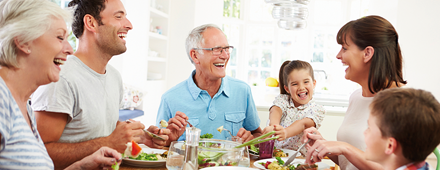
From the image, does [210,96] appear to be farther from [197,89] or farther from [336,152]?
[336,152]

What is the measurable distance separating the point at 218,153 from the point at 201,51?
116 centimetres

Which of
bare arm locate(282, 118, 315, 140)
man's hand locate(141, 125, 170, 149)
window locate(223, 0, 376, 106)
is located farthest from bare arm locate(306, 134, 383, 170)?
window locate(223, 0, 376, 106)

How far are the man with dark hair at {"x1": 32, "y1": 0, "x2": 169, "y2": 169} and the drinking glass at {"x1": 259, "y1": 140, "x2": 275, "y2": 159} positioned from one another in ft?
1.66

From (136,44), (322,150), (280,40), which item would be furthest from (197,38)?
(280,40)

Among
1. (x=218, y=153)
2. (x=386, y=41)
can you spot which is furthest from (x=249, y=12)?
(x=218, y=153)

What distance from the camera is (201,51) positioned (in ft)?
7.22

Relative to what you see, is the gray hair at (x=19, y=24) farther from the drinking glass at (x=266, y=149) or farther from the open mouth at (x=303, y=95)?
the open mouth at (x=303, y=95)

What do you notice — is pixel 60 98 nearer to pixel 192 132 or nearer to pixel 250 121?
pixel 192 132

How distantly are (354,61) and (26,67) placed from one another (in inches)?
55.4

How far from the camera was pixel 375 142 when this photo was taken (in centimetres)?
99

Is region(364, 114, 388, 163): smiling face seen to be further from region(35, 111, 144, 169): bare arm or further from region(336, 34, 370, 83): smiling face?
region(35, 111, 144, 169): bare arm

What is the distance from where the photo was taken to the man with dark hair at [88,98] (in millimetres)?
1382

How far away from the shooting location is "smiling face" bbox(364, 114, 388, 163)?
3.20 ft

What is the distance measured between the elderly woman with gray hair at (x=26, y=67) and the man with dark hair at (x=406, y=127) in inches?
35.0
